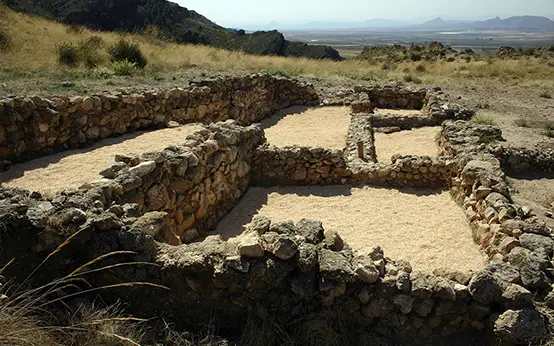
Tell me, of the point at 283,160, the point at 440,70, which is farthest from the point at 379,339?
the point at 440,70

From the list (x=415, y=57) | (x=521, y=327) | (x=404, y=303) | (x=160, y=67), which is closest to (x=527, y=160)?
(x=521, y=327)

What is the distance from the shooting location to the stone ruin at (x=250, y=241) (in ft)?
13.4

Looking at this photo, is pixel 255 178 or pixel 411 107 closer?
pixel 255 178

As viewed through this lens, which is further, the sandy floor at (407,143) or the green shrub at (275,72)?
the green shrub at (275,72)

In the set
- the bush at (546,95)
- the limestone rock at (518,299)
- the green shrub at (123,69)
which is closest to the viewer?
the limestone rock at (518,299)

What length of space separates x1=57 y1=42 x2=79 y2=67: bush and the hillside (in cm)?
1508

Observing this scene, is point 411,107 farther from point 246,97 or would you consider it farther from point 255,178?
point 255,178

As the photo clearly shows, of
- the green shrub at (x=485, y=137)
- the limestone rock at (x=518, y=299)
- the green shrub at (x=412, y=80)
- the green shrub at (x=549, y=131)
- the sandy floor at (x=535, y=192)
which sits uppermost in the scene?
the green shrub at (x=412, y=80)

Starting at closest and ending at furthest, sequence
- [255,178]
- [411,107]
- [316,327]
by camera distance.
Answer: [316,327], [255,178], [411,107]

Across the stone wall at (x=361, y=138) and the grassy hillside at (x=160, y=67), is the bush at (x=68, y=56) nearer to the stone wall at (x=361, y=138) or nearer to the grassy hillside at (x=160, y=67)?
the grassy hillside at (x=160, y=67)

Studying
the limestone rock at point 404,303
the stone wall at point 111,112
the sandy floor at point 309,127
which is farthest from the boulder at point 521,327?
the stone wall at point 111,112

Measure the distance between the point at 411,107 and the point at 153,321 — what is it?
46.1 ft

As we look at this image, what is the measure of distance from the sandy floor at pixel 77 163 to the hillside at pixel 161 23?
21366 millimetres

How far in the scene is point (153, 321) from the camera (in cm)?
423
